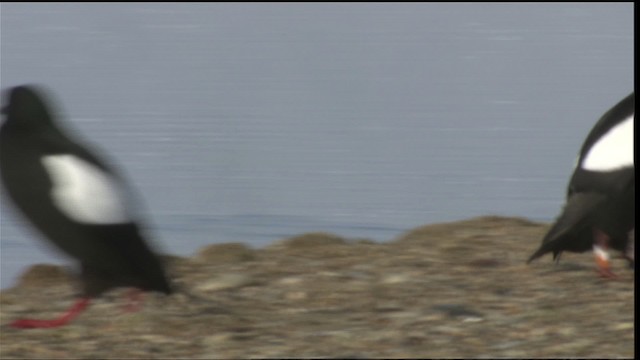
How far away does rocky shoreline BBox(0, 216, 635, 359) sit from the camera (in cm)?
791

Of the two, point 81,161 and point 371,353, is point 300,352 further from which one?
point 81,161

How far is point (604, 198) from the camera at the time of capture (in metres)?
9.19

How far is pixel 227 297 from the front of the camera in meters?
8.77

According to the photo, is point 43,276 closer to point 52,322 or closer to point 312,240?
point 52,322

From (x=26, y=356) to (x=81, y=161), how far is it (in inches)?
40.7

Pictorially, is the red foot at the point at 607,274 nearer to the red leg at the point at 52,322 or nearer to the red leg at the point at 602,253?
the red leg at the point at 602,253

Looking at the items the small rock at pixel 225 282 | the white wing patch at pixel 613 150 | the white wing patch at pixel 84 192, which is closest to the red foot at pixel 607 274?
the white wing patch at pixel 613 150

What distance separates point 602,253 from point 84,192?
2363 mm

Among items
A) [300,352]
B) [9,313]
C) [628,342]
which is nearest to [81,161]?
[9,313]

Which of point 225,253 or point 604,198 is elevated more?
point 604,198

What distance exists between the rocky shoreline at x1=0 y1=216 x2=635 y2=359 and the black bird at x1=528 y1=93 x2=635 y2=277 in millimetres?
134

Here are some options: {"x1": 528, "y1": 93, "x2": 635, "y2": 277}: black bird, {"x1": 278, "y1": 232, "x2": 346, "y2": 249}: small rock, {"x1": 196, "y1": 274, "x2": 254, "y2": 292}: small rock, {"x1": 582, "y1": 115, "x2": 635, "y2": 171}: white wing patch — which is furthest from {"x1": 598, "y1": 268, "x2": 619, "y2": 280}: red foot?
{"x1": 196, "y1": 274, "x2": 254, "y2": 292}: small rock

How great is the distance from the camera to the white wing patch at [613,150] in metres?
9.12

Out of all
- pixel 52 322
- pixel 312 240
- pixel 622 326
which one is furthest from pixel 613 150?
pixel 52 322
